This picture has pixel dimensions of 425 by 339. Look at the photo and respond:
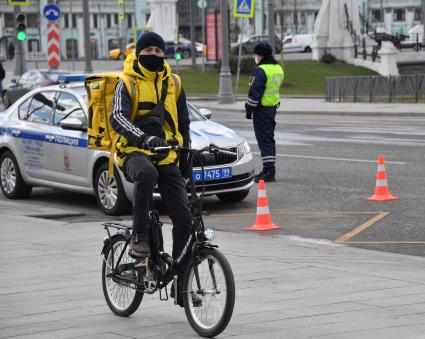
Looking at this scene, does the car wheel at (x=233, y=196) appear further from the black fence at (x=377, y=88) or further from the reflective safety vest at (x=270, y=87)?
the black fence at (x=377, y=88)

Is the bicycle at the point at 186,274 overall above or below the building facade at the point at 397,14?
above

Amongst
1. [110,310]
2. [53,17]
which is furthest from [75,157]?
[53,17]

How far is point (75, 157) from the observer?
14.0m

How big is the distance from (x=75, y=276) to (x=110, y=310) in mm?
1374

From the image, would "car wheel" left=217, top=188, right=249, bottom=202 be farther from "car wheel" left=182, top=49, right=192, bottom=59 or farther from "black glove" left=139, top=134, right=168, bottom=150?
"car wheel" left=182, top=49, right=192, bottom=59

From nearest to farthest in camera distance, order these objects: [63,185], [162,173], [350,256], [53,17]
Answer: [162,173] → [350,256] → [63,185] → [53,17]

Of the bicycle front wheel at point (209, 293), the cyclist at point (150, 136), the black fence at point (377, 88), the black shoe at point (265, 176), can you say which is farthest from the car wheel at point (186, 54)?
the bicycle front wheel at point (209, 293)

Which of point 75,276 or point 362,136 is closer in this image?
point 75,276

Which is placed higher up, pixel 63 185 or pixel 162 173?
pixel 162 173

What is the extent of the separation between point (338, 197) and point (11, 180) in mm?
4468

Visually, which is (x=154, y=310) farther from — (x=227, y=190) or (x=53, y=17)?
(x=53, y=17)

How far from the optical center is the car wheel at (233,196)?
556 inches

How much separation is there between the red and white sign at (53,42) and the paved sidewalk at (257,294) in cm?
2042

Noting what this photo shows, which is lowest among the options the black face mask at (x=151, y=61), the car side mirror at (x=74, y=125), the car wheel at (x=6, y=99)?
the car wheel at (x=6, y=99)
